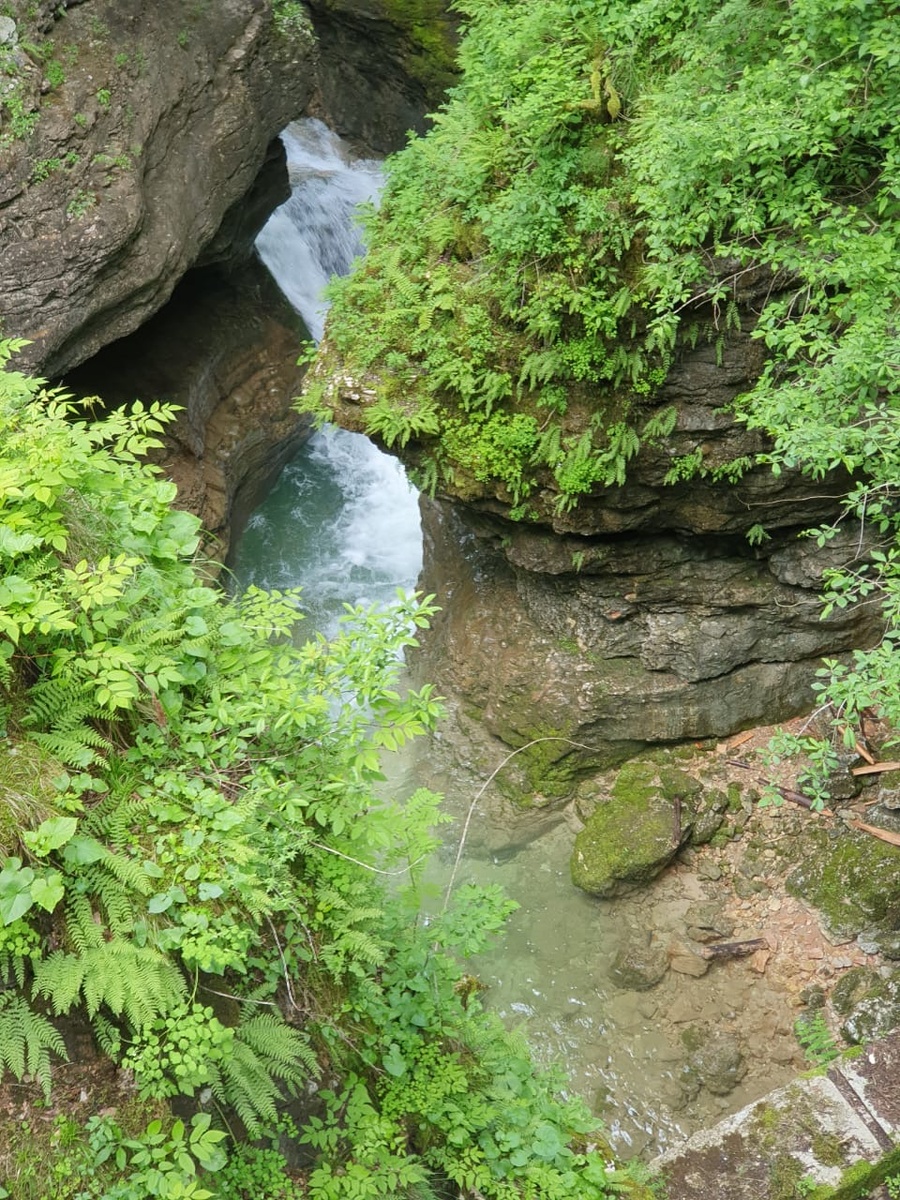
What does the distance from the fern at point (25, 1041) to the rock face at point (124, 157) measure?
6.88m

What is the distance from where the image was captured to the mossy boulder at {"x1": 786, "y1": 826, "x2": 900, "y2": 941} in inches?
289

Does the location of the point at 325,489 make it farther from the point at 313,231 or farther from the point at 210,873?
the point at 210,873

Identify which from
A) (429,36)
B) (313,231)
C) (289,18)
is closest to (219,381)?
(313,231)

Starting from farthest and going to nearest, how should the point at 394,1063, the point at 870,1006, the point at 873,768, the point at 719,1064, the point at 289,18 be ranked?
the point at 289,18 → the point at 873,768 → the point at 719,1064 → the point at 870,1006 → the point at 394,1063

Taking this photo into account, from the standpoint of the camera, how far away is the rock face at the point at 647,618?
7645 millimetres

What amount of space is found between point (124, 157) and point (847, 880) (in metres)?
9.95

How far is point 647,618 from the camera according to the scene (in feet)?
27.8

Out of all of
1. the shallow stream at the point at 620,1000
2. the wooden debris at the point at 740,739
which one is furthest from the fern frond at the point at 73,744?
the wooden debris at the point at 740,739

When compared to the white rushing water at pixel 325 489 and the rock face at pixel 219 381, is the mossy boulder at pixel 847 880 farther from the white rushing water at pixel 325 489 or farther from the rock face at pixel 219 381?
the rock face at pixel 219 381

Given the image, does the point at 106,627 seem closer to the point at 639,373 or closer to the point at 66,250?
the point at 639,373

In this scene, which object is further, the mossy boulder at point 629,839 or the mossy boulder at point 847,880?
the mossy boulder at point 629,839

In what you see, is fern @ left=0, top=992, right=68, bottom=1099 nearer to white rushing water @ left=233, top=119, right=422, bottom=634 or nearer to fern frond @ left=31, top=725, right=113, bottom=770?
fern frond @ left=31, top=725, right=113, bottom=770

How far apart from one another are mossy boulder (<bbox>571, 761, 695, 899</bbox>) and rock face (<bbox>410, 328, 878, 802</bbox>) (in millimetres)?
558

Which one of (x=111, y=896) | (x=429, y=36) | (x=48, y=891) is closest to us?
(x=48, y=891)
